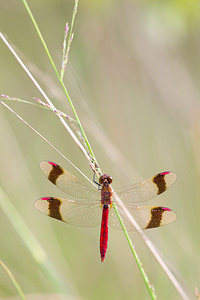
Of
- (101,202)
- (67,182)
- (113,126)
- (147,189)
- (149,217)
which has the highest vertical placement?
(113,126)

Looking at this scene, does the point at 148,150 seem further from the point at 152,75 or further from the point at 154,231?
the point at 154,231

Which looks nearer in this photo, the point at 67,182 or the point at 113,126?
the point at 67,182

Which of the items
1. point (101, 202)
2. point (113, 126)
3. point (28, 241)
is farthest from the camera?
point (113, 126)

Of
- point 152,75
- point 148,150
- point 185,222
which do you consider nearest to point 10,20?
point 152,75

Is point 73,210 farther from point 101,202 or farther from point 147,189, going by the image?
point 147,189

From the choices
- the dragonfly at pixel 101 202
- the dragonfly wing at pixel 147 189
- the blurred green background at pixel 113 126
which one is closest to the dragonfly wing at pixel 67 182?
the dragonfly at pixel 101 202

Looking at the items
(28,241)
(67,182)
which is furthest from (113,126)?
(28,241)

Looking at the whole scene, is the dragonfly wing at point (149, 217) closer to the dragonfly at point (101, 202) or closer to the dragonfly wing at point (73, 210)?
the dragonfly at point (101, 202)

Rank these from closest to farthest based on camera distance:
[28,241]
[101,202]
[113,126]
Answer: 1. [28,241]
2. [101,202]
3. [113,126]
